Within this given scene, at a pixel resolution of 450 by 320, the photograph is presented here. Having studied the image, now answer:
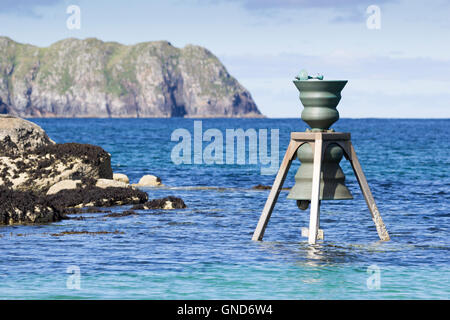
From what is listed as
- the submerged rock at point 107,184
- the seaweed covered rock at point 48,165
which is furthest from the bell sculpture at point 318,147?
the seaweed covered rock at point 48,165

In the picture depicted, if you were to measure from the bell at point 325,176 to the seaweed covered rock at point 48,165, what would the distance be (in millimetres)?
13575

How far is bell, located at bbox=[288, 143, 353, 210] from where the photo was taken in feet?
53.7

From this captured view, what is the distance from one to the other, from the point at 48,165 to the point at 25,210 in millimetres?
7106

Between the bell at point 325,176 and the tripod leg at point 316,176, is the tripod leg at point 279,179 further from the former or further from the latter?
the tripod leg at point 316,176

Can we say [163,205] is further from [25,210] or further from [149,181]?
[149,181]

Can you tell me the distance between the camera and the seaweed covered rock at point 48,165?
1098 inches

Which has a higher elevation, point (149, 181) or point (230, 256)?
point (149, 181)

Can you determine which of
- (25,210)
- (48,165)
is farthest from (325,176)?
(48,165)

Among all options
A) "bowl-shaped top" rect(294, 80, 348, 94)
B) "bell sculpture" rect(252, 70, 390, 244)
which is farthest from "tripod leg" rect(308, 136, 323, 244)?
"bowl-shaped top" rect(294, 80, 348, 94)

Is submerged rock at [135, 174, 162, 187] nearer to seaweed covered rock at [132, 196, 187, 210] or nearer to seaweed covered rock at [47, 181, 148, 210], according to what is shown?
seaweed covered rock at [47, 181, 148, 210]

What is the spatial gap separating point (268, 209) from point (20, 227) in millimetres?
7360

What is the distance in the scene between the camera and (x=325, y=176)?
16422 millimetres

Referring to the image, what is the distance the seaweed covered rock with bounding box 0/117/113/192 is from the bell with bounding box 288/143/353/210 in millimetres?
13575
